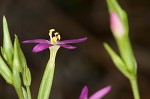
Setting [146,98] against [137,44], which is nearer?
[146,98]

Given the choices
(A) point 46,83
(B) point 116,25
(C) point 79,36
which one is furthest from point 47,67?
(C) point 79,36

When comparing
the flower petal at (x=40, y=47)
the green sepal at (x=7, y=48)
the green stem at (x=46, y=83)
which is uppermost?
the green sepal at (x=7, y=48)

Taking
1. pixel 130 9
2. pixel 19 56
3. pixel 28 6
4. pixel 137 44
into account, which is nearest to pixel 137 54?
pixel 137 44

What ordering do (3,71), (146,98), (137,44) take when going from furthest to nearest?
1. (137,44)
2. (146,98)
3. (3,71)

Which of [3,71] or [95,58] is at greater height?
[3,71]

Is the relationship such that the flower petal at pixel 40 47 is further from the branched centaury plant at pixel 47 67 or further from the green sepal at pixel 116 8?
the green sepal at pixel 116 8

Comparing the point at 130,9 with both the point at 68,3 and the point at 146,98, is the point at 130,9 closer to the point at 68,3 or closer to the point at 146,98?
the point at 68,3

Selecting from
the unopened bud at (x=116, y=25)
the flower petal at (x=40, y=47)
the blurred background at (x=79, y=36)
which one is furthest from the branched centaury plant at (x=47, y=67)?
the blurred background at (x=79, y=36)

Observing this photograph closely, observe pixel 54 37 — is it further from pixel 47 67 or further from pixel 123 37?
pixel 123 37
